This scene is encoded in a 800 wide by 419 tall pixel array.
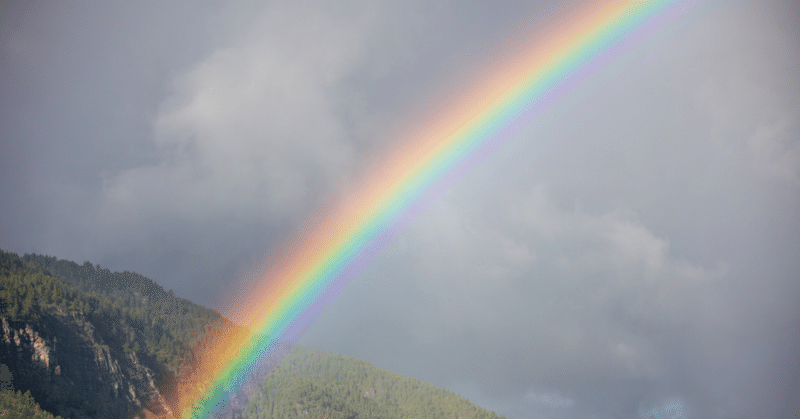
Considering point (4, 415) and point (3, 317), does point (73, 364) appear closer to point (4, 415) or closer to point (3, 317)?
point (3, 317)

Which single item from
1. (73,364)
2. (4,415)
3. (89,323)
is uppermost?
(89,323)

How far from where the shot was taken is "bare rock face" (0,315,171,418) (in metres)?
150

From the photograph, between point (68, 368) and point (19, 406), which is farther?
point (68, 368)

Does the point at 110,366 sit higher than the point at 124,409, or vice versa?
the point at 110,366

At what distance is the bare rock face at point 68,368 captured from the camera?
150375 mm

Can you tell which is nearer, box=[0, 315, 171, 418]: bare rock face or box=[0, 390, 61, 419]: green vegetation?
box=[0, 390, 61, 419]: green vegetation

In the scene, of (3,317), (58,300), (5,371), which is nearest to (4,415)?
(5,371)

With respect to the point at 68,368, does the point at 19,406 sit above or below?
below

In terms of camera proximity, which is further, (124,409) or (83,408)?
(124,409)

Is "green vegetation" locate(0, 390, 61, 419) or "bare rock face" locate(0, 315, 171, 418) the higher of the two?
"bare rock face" locate(0, 315, 171, 418)

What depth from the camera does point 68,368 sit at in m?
169

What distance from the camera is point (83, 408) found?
163875 mm

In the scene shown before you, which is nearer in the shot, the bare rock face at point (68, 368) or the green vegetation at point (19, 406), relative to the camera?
the green vegetation at point (19, 406)

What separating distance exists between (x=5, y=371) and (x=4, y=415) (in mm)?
24097
